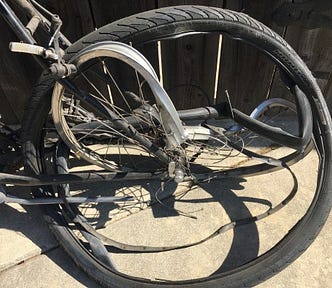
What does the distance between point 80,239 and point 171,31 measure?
4.07ft

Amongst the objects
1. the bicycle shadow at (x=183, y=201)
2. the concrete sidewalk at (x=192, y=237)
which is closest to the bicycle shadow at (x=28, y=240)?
the concrete sidewalk at (x=192, y=237)

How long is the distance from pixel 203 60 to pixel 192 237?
1.11m

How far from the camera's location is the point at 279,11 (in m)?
1.95

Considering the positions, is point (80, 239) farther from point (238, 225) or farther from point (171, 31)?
point (171, 31)

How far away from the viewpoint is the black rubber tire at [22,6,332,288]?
1.35 meters

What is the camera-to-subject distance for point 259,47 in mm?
1477

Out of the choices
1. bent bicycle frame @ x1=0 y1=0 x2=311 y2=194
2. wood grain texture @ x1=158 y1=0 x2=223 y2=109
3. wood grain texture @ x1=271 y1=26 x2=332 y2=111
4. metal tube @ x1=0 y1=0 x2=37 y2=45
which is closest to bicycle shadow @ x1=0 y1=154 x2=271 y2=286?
bent bicycle frame @ x1=0 y1=0 x2=311 y2=194

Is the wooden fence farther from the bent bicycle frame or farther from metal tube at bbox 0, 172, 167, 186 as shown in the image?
metal tube at bbox 0, 172, 167, 186

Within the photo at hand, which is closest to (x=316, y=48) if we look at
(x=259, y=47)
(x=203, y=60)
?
(x=203, y=60)

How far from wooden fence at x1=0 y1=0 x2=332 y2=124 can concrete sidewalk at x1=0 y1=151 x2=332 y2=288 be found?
618mm

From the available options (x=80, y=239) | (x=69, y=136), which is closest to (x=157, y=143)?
(x=69, y=136)

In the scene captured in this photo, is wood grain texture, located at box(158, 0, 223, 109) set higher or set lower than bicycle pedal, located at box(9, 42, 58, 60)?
lower

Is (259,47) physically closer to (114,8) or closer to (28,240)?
(114,8)

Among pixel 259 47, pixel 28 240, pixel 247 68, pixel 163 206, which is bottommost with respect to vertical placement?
pixel 28 240
